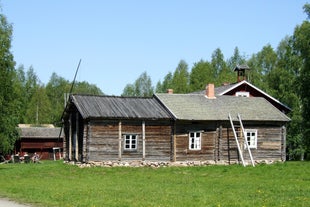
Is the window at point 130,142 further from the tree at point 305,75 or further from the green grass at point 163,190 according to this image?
the tree at point 305,75

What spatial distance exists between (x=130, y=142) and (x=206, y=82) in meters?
39.7

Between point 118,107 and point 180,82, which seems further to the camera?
point 180,82

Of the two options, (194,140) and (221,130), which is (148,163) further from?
(221,130)

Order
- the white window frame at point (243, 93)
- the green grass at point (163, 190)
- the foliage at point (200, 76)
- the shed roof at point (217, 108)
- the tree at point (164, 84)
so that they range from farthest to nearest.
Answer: the tree at point (164, 84) < the foliage at point (200, 76) < the white window frame at point (243, 93) < the shed roof at point (217, 108) < the green grass at point (163, 190)

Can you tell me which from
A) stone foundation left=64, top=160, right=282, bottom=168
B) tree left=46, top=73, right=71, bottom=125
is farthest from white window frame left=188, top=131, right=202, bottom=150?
tree left=46, top=73, right=71, bottom=125

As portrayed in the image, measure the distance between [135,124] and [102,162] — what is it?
3336 mm

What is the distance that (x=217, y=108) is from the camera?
3747 cm

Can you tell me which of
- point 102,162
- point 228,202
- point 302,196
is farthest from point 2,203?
point 102,162

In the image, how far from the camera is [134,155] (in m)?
33.5

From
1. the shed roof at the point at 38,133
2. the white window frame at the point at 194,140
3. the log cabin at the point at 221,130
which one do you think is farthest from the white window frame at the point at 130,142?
the shed roof at the point at 38,133

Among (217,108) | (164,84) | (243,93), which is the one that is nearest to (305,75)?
(243,93)

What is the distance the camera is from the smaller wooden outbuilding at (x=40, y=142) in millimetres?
56125

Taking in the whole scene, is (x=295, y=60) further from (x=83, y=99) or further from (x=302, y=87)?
(x=83, y=99)

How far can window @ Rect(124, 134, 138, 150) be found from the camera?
33531 millimetres
